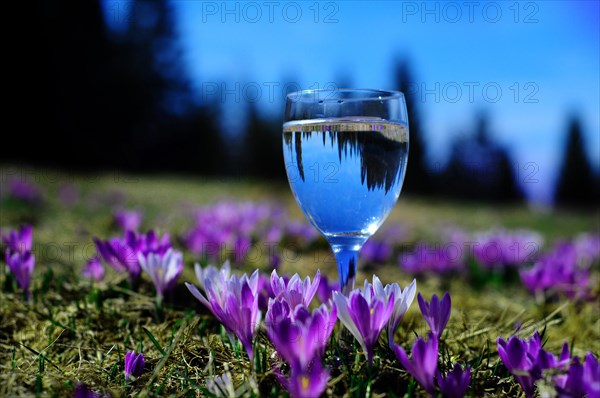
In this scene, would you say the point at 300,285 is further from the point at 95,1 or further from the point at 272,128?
the point at 272,128

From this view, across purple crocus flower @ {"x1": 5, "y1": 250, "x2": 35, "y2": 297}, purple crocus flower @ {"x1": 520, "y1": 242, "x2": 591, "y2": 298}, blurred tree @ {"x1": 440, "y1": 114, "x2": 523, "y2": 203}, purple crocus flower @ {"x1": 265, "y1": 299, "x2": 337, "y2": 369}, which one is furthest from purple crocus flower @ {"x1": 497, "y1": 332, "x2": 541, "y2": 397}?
blurred tree @ {"x1": 440, "y1": 114, "x2": 523, "y2": 203}

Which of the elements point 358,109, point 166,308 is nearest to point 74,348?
point 166,308

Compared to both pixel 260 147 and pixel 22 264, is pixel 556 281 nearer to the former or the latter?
pixel 22 264

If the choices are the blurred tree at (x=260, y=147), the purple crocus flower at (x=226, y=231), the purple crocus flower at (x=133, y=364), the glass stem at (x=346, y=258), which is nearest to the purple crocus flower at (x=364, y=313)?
the glass stem at (x=346, y=258)

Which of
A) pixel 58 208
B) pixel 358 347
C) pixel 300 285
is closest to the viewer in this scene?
pixel 300 285

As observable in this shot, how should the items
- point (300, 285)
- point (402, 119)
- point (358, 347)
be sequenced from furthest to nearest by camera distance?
point (402, 119) < point (358, 347) < point (300, 285)

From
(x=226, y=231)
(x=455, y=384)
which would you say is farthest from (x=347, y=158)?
(x=226, y=231)
